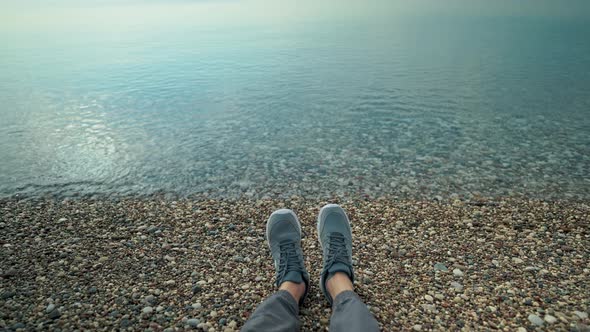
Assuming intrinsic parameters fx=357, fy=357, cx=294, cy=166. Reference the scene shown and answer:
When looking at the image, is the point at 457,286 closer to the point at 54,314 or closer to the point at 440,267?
the point at 440,267

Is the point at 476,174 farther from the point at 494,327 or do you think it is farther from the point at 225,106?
the point at 225,106

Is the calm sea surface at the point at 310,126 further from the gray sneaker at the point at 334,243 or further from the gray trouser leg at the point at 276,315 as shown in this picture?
the gray trouser leg at the point at 276,315

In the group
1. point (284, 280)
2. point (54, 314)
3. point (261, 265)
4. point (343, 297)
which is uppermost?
point (343, 297)

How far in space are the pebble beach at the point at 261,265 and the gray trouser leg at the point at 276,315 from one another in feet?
1.21

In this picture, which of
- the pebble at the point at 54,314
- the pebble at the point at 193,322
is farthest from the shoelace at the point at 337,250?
the pebble at the point at 54,314

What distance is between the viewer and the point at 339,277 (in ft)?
13.1

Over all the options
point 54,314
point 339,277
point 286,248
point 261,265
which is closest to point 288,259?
point 286,248

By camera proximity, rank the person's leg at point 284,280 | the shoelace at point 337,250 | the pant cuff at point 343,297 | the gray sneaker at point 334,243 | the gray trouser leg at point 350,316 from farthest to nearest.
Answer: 1. the shoelace at point 337,250
2. the gray sneaker at point 334,243
3. the pant cuff at point 343,297
4. the person's leg at point 284,280
5. the gray trouser leg at point 350,316

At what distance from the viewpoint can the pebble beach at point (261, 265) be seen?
3.76 metres

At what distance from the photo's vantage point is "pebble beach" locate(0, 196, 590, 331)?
376 centimetres

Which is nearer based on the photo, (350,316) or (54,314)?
(350,316)

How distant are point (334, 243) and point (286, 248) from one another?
0.62m

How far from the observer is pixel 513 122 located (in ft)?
35.6

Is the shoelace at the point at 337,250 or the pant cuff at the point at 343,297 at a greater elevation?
the pant cuff at the point at 343,297
